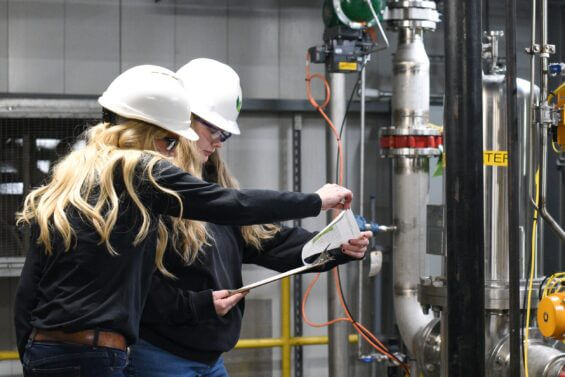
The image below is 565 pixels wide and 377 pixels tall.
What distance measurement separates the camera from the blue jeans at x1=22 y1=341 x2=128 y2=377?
2037mm

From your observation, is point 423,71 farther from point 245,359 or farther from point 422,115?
point 245,359

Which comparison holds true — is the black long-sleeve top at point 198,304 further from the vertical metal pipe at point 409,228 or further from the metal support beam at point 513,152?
the vertical metal pipe at point 409,228

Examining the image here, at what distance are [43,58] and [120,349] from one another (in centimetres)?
307

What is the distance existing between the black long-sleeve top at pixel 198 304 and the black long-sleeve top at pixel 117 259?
0.33 m

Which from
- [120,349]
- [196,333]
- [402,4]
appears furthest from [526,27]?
[120,349]

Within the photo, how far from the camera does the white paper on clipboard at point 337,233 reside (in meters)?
2.40

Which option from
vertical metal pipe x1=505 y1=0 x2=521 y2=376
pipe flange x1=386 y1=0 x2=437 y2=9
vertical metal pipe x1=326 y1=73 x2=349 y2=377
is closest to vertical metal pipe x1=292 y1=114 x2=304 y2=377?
vertical metal pipe x1=326 y1=73 x2=349 y2=377

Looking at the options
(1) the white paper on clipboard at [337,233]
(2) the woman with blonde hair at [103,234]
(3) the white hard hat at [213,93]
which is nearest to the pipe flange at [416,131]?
(3) the white hard hat at [213,93]

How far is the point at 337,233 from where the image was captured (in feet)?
8.04

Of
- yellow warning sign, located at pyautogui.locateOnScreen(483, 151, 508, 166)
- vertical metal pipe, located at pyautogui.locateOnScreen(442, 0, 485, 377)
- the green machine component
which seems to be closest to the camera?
vertical metal pipe, located at pyautogui.locateOnScreen(442, 0, 485, 377)

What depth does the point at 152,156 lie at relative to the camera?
6.95 feet

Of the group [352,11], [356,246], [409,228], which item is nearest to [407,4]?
[352,11]

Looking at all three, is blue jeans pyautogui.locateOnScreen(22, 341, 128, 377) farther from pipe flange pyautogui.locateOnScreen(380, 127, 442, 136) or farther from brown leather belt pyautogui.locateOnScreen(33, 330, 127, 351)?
pipe flange pyautogui.locateOnScreen(380, 127, 442, 136)

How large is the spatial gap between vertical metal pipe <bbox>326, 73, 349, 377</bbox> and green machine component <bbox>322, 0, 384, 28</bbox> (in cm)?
30
